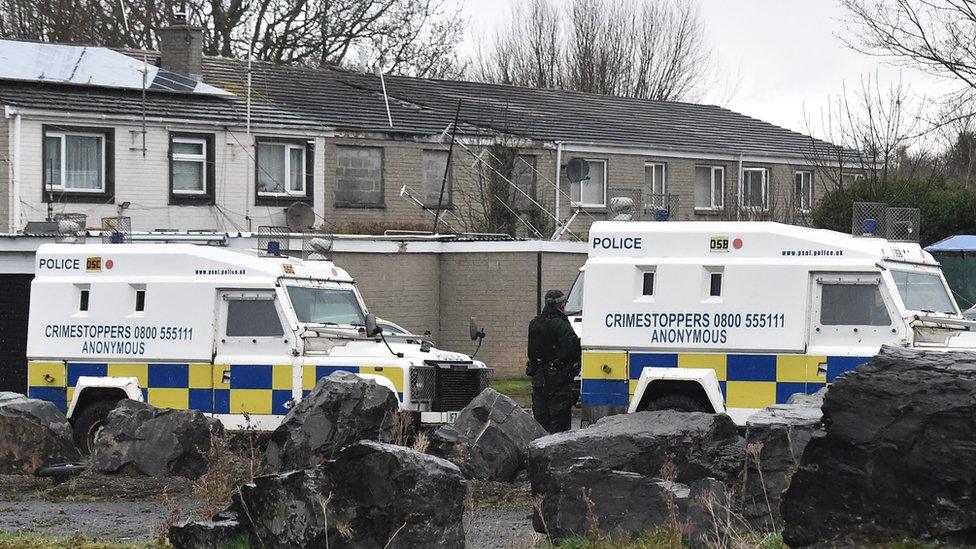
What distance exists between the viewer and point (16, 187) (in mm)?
26375

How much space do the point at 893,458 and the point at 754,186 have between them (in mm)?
28771

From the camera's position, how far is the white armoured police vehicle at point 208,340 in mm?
15328

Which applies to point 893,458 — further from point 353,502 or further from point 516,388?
point 516,388

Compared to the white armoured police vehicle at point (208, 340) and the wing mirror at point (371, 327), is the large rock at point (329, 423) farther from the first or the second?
the wing mirror at point (371, 327)

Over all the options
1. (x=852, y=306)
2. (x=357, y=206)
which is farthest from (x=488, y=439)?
(x=357, y=206)

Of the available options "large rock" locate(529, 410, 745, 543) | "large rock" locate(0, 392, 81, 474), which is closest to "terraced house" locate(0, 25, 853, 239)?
"large rock" locate(0, 392, 81, 474)

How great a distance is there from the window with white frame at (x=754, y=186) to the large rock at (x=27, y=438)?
19.9m

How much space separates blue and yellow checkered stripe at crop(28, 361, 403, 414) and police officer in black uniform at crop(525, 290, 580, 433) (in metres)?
1.72

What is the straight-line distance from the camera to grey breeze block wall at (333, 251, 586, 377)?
83.5 ft

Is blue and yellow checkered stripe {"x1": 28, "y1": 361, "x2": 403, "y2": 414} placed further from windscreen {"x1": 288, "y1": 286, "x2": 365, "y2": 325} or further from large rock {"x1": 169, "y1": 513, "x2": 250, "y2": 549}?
large rock {"x1": 169, "y1": 513, "x2": 250, "y2": 549}

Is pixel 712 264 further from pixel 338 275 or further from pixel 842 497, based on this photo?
pixel 842 497

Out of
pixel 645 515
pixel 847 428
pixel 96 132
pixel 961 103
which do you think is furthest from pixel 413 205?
pixel 847 428

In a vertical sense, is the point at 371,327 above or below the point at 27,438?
Result: above

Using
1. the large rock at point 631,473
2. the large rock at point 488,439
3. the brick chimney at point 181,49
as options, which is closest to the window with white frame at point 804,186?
the brick chimney at point 181,49
